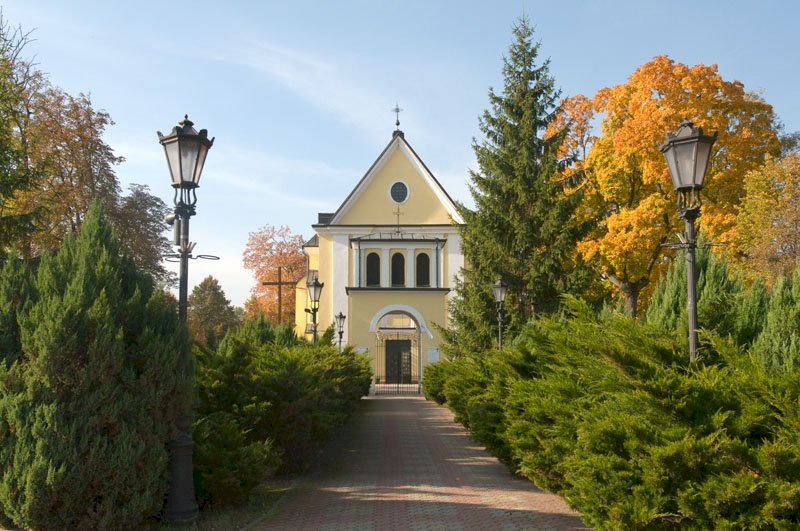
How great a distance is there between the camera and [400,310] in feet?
133

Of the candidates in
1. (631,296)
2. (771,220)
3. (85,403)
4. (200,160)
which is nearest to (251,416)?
(85,403)

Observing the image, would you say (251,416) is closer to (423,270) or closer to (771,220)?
(771,220)

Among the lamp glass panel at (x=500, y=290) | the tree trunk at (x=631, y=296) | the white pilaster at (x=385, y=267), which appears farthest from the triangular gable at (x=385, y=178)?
the lamp glass panel at (x=500, y=290)

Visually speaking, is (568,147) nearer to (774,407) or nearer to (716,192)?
(716,192)

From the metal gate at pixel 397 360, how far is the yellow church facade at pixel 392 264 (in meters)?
0.06

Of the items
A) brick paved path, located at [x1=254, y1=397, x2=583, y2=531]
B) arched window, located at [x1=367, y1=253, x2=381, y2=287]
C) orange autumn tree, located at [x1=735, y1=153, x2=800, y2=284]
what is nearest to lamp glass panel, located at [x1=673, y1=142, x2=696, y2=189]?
brick paved path, located at [x1=254, y1=397, x2=583, y2=531]

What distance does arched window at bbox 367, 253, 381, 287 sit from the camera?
41.3 metres

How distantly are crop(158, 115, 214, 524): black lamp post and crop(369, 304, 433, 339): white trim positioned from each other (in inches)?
1271

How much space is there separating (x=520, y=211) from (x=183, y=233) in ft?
44.3

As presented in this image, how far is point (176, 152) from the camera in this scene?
8039 millimetres

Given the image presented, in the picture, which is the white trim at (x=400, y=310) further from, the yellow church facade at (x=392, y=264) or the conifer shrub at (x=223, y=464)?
the conifer shrub at (x=223, y=464)

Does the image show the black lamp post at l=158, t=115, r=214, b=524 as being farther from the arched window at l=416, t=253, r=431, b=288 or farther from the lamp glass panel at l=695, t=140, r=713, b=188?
the arched window at l=416, t=253, r=431, b=288

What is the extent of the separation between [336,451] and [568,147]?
56.6 feet

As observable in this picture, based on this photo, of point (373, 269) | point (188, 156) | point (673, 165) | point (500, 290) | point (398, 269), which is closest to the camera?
point (673, 165)
